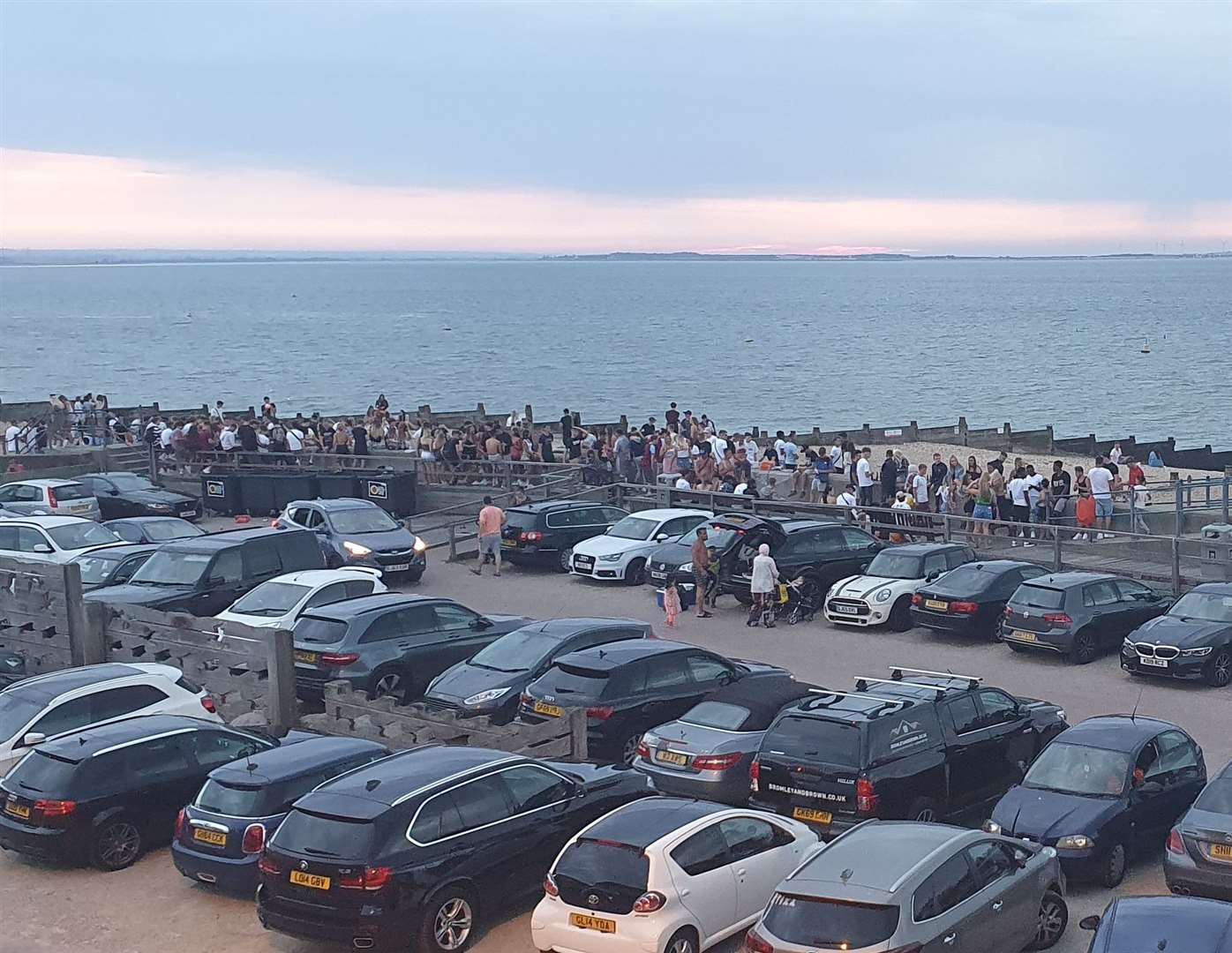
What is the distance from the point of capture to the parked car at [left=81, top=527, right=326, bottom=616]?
22.1m

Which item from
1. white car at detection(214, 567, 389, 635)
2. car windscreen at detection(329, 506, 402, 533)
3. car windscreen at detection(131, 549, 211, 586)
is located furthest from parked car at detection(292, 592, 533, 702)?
car windscreen at detection(329, 506, 402, 533)

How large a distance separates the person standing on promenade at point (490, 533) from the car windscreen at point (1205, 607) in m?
11.9

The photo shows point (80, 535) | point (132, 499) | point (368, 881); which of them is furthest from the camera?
point (132, 499)

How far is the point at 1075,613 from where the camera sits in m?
20.6

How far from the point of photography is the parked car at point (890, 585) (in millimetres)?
23031

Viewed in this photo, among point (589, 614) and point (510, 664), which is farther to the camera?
point (589, 614)

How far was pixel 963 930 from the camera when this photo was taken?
33.7 feet

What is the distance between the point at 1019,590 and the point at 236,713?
10.8 meters

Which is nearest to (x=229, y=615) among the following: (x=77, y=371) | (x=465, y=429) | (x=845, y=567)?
(x=845, y=567)

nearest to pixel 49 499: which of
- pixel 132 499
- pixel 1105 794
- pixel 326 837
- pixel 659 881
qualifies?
pixel 132 499

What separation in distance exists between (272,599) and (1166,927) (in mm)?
14041

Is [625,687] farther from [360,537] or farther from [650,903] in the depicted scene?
[360,537]

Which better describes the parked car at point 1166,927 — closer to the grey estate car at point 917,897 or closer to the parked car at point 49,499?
the grey estate car at point 917,897

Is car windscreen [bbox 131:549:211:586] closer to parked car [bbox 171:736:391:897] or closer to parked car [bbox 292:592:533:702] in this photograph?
parked car [bbox 292:592:533:702]
